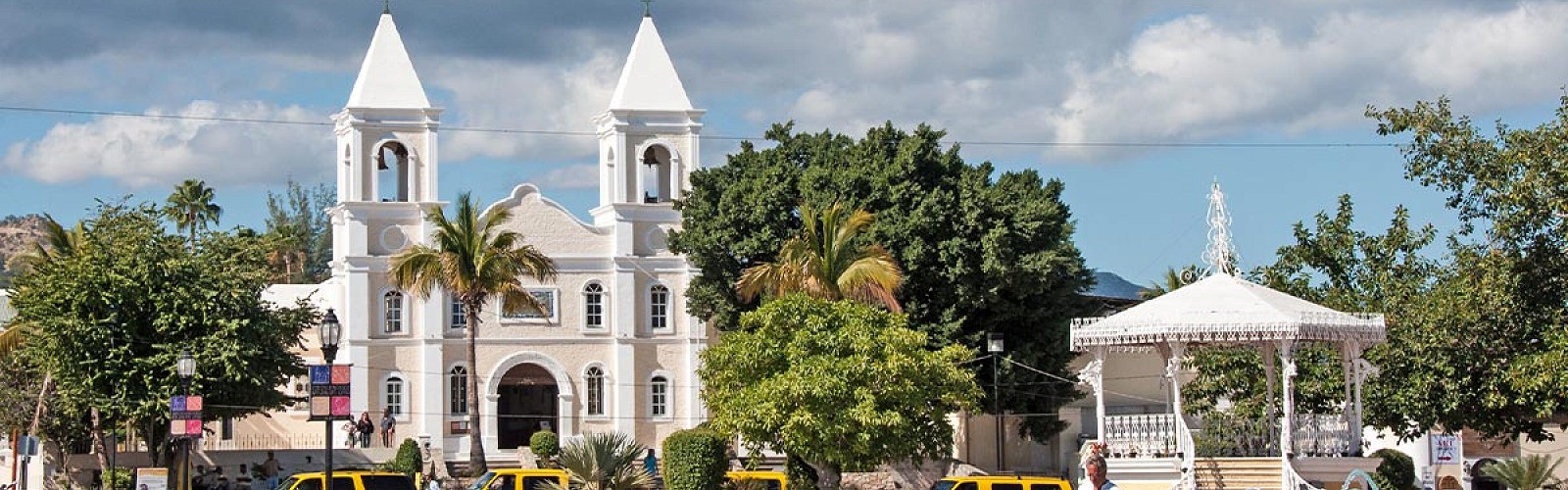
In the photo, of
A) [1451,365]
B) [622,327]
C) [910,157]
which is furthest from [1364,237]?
[622,327]

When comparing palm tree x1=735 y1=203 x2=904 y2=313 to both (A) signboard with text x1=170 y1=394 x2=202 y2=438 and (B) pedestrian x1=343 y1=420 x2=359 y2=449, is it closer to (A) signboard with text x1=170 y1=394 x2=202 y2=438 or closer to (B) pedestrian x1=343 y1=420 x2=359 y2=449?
(A) signboard with text x1=170 y1=394 x2=202 y2=438

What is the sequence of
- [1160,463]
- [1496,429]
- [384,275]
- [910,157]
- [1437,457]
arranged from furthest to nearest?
1. [384,275]
2. [910,157]
3. [1437,457]
4. [1496,429]
5. [1160,463]

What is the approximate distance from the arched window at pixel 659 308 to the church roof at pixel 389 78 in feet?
25.3

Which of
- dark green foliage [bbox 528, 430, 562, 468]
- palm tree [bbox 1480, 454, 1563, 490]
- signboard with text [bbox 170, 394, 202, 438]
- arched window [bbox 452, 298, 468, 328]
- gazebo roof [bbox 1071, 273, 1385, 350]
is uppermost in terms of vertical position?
arched window [bbox 452, 298, 468, 328]

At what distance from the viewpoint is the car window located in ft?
117

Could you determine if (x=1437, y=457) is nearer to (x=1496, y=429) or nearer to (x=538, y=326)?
(x=1496, y=429)

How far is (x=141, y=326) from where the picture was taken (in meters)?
41.5

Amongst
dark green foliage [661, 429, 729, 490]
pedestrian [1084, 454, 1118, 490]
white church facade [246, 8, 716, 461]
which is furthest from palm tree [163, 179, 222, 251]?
pedestrian [1084, 454, 1118, 490]

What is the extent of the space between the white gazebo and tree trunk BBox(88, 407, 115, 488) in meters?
20.8

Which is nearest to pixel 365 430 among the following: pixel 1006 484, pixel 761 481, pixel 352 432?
pixel 352 432

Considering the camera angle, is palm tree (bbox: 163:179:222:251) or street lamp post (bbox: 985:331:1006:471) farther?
palm tree (bbox: 163:179:222:251)

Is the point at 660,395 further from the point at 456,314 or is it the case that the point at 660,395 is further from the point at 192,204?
the point at 192,204

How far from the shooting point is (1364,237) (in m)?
36.2

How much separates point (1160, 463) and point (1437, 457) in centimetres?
1151
